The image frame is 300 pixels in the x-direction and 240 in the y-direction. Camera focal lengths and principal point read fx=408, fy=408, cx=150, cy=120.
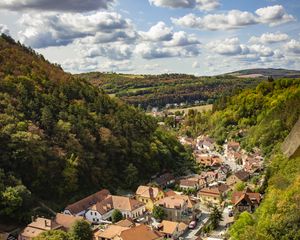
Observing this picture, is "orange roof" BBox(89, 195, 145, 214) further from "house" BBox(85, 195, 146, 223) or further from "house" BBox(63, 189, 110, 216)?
"house" BBox(63, 189, 110, 216)

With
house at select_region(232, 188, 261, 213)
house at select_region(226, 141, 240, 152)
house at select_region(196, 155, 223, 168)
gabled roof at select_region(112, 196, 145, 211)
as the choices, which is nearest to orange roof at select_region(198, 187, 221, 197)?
house at select_region(232, 188, 261, 213)

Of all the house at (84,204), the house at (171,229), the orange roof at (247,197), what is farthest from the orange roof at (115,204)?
the orange roof at (247,197)

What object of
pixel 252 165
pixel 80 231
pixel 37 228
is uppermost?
pixel 80 231

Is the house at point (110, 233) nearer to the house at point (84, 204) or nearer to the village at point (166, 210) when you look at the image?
the village at point (166, 210)

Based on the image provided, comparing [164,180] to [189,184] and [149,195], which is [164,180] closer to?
[189,184]

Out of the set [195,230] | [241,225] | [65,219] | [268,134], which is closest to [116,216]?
[65,219]

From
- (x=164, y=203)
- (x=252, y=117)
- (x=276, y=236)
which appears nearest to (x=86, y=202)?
(x=164, y=203)

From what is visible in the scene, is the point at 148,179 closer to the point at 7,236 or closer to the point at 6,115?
the point at 6,115
